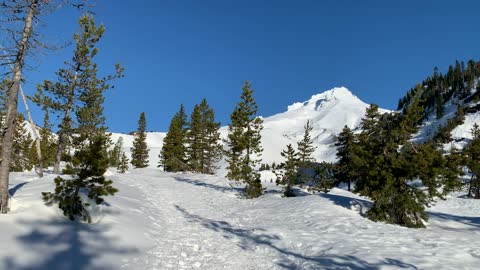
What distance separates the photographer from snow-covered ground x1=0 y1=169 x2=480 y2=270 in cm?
836

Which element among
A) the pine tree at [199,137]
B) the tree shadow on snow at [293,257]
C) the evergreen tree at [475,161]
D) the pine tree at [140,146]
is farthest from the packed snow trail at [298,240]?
the pine tree at [140,146]

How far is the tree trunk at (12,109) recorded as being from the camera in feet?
31.4

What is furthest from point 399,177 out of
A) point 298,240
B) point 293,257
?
point 293,257

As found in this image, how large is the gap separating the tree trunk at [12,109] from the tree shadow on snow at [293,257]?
726 centimetres

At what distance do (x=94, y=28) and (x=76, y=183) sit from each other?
18908 millimetres

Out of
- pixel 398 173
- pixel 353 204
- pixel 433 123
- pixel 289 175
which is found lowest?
pixel 353 204

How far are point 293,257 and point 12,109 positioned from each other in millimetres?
9289

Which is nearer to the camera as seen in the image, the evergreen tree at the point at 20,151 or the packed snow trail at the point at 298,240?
the packed snow trail at the point at 298,240

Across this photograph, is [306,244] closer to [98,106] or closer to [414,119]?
[414,119]

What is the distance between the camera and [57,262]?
758 centimetres

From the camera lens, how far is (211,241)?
39.7ft

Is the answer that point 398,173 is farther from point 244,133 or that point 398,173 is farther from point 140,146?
point 140,146

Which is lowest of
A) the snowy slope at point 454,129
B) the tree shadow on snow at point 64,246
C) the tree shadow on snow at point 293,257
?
the tree shadow on snow at point 293,257

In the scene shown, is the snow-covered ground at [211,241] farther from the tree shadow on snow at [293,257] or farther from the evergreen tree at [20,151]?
the evergreen tree at [20,151]
